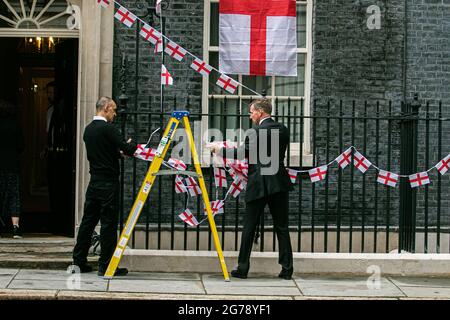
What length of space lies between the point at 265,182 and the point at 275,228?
549 millimetres

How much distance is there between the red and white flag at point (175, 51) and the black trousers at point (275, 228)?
2.24 metres

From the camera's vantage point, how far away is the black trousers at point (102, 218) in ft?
32.2

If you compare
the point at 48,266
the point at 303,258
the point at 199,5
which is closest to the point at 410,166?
the point at 303,258

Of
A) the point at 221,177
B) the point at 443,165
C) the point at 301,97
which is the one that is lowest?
the point at 221,177

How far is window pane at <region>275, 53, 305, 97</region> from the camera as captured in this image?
40.9 ft

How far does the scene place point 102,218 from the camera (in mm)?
9852

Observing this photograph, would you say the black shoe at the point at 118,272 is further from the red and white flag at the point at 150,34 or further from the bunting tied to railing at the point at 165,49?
the red and white flag at the point at 150,34

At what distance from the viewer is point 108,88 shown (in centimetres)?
1176

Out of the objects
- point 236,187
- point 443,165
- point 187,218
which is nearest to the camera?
point 187,218

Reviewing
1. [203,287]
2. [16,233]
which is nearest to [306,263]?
[203,287]

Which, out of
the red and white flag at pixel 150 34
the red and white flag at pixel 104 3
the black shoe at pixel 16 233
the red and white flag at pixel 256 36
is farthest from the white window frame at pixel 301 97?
Result: the black shoe at pixel 16 233

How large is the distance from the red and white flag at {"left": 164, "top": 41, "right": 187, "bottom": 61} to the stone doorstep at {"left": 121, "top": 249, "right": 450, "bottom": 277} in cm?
243

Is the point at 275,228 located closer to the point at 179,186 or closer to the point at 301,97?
the point at 179,186

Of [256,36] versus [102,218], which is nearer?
[102,218]
